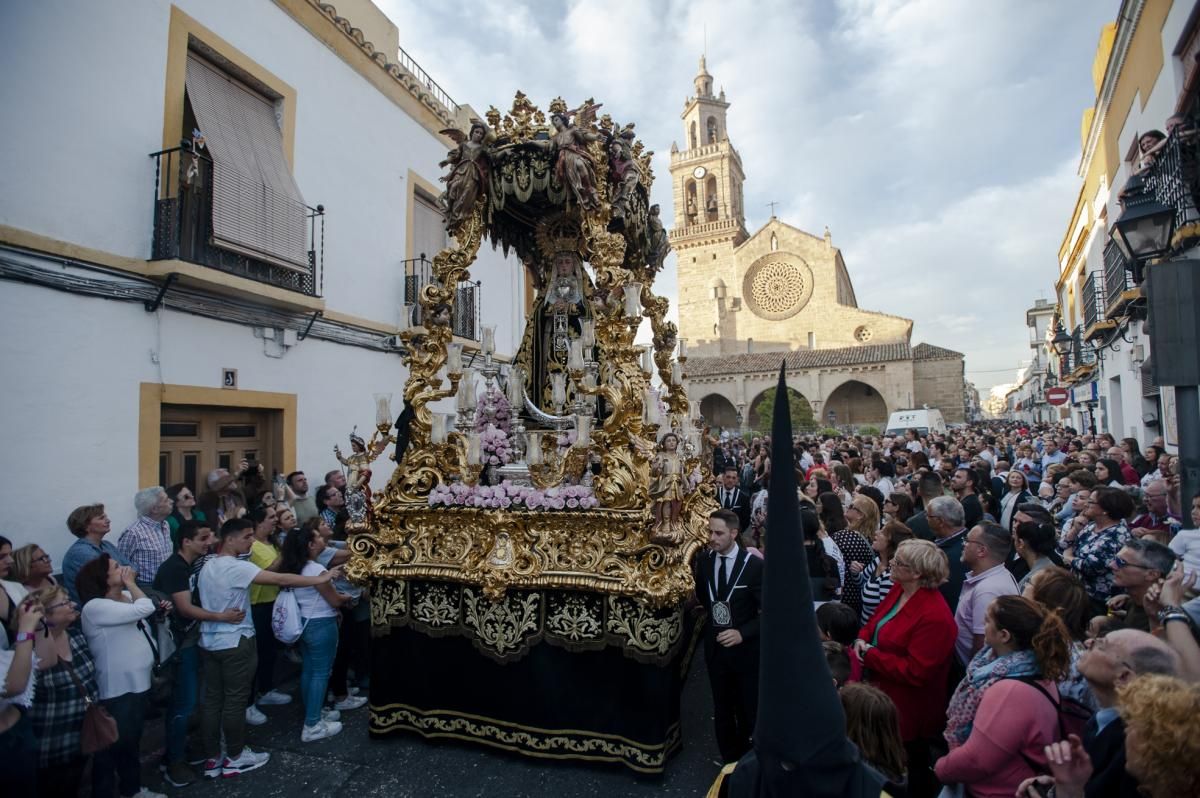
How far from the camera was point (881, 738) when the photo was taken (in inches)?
84.9

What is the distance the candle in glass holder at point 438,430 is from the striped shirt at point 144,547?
237 centimetres

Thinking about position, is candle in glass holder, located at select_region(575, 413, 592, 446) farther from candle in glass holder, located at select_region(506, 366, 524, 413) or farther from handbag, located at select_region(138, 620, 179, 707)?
handbag, located at select_region(138, 620, 179, 707)

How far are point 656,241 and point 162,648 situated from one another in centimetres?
506

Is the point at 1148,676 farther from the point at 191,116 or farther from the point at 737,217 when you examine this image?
the point at 737,217

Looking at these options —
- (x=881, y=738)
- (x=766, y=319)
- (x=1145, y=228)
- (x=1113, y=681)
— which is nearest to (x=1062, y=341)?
(x=1145, y=228)

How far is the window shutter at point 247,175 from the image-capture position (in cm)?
677

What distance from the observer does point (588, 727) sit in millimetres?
3656

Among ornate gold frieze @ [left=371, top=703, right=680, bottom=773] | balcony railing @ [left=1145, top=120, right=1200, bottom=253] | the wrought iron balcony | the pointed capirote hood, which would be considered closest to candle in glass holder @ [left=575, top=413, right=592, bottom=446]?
ornate gold frieze @ [left=371, top=703, right=680, bottom=773]

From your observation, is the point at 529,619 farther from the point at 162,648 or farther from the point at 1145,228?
the point at 1145,228

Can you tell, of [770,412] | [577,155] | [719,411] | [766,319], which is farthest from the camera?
[766,319]

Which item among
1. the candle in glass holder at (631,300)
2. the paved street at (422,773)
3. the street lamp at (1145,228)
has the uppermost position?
the street lamp at (1145,228)

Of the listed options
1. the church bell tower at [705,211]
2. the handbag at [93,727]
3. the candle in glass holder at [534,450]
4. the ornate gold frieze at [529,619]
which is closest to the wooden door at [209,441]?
the handbag at [93,727]

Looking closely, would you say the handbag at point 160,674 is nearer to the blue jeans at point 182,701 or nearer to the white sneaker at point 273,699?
the blue jeans at point 182,701

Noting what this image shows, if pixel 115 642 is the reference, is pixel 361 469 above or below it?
above
